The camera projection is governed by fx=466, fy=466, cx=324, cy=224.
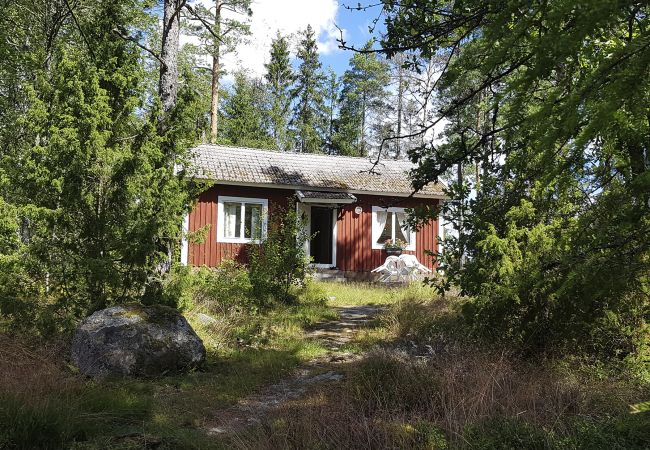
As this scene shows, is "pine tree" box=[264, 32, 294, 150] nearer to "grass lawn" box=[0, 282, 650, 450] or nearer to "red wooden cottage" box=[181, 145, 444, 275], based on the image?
"red wooden cottage" box=[181, 145, 444, 275]

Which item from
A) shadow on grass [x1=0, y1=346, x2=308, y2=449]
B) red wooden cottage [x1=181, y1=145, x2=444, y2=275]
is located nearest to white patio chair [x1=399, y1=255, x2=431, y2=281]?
red wooden cottage [x1=181, y1=145, x2=444, y2=275]

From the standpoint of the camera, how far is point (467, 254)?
6.68m

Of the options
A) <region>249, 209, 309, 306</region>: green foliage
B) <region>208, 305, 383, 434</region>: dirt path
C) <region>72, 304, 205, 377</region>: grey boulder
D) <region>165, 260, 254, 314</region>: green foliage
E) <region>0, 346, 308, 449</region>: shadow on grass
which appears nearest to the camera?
<region>0, 346, 308, 449</region>: shadow on grass

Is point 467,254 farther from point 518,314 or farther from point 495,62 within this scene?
point 495,62

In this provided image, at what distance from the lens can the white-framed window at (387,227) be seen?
1722cm

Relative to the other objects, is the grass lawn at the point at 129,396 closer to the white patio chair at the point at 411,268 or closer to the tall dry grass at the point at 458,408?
the tall dry grass at the point at 458,408

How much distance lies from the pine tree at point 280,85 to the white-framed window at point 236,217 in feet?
68.8

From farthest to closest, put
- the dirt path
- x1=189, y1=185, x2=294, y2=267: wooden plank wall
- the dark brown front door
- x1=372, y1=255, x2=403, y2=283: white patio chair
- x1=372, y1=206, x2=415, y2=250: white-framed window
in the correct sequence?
the dark brown front door → x1=372, y1=206, x2=415, y2=250: white-framed window → x1=372, y1=255, x2=403, y2=283: white patio chair → x1=189, y1=185, x2=294, y2=267: wooden plank wall → the dirt path

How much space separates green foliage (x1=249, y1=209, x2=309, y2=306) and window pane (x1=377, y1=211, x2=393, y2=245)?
6.97 m

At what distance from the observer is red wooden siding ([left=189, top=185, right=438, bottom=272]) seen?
15.2m

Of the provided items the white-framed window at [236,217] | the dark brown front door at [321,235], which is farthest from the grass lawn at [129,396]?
the dark brown front door at [321,235]

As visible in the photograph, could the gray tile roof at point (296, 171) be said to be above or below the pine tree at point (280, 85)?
below

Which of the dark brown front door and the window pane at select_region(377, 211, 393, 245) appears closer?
the window pane at select_region(377, 211, 393, 245)

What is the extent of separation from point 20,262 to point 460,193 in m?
6.02
